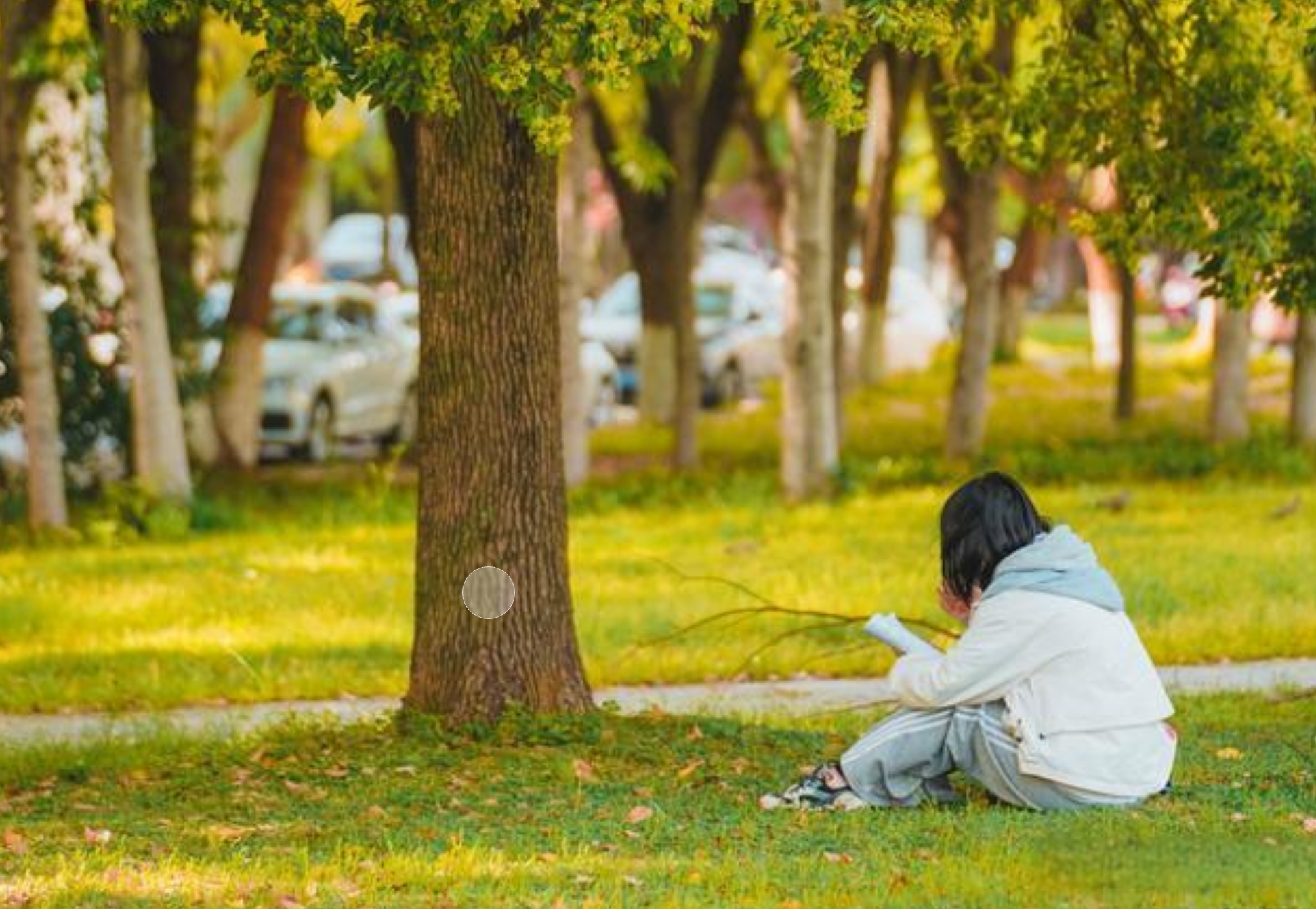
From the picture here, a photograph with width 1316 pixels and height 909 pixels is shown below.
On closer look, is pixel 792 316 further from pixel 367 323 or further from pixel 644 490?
pixel 367 323

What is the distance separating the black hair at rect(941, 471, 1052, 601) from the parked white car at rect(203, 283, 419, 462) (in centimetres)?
1644

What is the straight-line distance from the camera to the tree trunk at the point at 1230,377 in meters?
20.8

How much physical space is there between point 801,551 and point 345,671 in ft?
14.1

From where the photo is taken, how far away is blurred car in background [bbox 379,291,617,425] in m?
27.9

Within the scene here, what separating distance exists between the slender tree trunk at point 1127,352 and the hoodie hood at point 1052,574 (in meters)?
16.1

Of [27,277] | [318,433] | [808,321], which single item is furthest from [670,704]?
[318,433]

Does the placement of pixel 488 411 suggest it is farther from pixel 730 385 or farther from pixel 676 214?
pixel 730 385

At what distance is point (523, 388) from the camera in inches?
361

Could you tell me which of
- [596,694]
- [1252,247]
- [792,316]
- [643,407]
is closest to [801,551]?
[792,316]

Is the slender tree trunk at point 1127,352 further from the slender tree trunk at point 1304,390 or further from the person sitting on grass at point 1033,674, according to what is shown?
the person sitting on grass at point 1033,674

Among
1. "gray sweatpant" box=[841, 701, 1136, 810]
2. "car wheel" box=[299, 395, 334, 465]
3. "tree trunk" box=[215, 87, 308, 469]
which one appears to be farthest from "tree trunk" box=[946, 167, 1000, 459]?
"gray sweatpant" box=[841, 701, 1136, 810]

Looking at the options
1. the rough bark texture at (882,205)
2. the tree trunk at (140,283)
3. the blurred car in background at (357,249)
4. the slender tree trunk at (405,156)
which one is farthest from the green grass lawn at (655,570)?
the blurred car in background at (357,249)

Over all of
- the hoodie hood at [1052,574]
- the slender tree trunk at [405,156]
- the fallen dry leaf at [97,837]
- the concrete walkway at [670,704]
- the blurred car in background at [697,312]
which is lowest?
the concrete walkway at [670,704]

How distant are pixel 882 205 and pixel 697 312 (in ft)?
16.9
